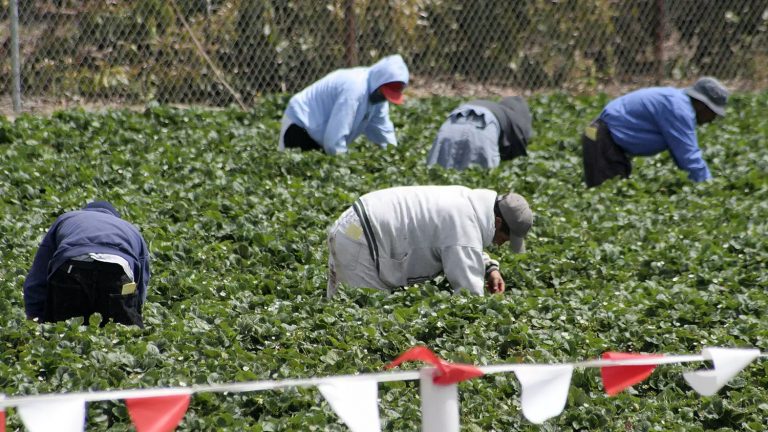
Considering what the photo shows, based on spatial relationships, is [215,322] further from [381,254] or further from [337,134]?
[337,134]

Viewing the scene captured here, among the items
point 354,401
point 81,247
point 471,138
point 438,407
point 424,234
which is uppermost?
point 438,407

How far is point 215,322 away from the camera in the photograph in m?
6.10

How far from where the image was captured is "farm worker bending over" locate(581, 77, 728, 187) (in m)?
9.68

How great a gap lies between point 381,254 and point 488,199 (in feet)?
2.17

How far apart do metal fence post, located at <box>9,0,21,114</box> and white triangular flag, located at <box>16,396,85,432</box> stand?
26.0ft

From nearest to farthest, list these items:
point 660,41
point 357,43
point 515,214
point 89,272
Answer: point 89,272 → point 515,214 → point 357,43 → point 660,41

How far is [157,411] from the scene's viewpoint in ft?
11.9

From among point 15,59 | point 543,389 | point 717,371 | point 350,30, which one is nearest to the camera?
point 543,389

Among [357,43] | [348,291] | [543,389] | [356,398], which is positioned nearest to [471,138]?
[357,43]

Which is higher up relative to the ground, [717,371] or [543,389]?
[717,371]

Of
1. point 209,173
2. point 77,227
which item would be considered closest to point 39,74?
point 209,173

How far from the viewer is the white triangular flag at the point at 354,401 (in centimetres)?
366

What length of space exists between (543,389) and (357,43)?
30.2 ft

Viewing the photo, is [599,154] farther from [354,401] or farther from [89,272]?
[354,401]
